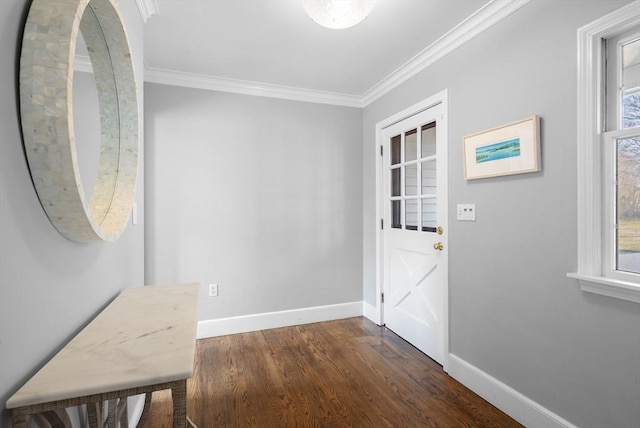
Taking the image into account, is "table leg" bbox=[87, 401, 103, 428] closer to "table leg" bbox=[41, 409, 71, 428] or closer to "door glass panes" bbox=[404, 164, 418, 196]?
"table leg" bbox=[41, 409, 71, 428]

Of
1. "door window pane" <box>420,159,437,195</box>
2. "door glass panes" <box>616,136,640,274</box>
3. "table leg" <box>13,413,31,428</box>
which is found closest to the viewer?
"table leg" <box>13,413,31,428</box>

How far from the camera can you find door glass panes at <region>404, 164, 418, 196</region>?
263cm

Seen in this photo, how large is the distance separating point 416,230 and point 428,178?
0.45 metres

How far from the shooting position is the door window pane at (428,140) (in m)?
2.40

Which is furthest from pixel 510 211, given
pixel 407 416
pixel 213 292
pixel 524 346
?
pixel 213 292

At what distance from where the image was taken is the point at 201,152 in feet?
9.23

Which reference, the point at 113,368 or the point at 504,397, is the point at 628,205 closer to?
the point at 504,397

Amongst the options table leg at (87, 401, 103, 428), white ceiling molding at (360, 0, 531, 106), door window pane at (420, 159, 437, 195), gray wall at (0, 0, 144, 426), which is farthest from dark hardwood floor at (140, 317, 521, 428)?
white ceiling molding at (360, 0, 531, 106)

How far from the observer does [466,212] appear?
2037 mm

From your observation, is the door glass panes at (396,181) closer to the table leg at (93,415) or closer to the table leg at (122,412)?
the table leg at (122,412)

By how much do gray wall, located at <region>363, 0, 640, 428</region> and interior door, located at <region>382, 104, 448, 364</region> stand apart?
0.16m

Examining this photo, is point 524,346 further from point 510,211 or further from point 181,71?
point 181,71

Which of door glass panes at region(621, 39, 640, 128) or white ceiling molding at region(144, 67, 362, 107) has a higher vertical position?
white ceiling molding at region(144, 67, 362, 107)

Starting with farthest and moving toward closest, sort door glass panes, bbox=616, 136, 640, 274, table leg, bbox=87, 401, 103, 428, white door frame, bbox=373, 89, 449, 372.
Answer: white door frame, bbox=373, 89, 449, 372 < door glass panes, bbox=616, 136, 640, 274 < table leg, bbox=87, 401, 103, 428
